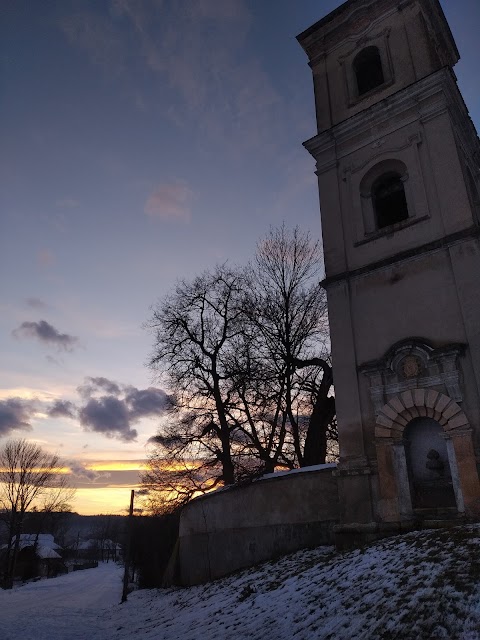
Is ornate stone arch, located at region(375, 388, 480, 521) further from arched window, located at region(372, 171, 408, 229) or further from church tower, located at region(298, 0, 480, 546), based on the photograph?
arched window, located at region(372, 171, 408, 229)

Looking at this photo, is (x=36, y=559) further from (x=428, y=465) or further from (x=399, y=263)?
(x=399, y=263)

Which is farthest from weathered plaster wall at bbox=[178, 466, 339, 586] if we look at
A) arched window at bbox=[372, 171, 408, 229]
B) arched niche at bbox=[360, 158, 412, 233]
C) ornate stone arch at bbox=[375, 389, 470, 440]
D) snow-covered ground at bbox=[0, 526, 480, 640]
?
arched window at bbox=[372, 171, 408, 229]

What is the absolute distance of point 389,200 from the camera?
1373 cm

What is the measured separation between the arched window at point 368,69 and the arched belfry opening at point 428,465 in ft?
34.4

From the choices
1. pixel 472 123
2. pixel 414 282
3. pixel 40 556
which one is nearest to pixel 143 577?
pixel 40 556

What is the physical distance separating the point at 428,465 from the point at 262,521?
16.4 feet

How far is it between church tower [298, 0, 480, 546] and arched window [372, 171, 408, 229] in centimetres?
4

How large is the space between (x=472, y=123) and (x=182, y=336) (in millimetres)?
14144

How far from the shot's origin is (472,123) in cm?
1440

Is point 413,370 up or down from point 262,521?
up

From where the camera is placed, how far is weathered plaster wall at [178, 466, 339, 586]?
11.8m

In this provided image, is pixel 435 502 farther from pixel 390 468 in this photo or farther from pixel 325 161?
pixel 325 161

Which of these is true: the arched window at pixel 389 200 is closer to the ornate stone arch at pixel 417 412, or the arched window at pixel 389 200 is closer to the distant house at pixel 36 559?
the ornate stone arch at pixel 417 412

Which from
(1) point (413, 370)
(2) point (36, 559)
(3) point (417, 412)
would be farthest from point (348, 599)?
(2) point (36, 559)
